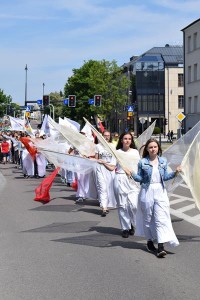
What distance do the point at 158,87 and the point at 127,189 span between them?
9084cm

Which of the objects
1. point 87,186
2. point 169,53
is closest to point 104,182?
point 87,186

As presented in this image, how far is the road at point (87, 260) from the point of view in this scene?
6195 mm

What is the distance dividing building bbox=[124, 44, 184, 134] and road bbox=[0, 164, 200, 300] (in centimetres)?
8540

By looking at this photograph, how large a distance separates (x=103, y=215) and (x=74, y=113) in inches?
3623

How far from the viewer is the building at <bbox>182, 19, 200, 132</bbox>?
6894 cm

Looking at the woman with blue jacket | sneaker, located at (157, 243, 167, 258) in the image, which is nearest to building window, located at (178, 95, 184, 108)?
the woman with blue jacket

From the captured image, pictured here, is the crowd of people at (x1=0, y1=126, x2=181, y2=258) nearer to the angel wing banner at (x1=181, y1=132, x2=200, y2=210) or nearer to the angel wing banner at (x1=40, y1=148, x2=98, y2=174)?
the angel wing banner at (x1=40, y1=148, x2=98, y2=174)

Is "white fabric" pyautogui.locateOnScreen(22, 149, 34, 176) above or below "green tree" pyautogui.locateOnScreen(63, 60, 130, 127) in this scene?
below

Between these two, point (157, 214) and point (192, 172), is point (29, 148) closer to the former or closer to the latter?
point (192, 172)

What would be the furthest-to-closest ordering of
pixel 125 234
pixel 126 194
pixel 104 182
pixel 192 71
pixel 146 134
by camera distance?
pixel 192 71 → pixel 146 134 → pixel 104 182 → pixel 126 194 → pixel 125 234

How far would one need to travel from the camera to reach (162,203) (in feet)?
26.8

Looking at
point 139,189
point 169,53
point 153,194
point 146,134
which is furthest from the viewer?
point 169,53

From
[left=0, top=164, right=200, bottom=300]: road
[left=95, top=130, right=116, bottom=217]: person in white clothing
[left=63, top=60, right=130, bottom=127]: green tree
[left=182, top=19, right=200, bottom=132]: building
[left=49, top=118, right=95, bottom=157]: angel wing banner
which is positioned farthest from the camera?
[left=63, top=60, right=130, bottom=127]: green tree

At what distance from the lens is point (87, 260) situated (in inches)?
306
